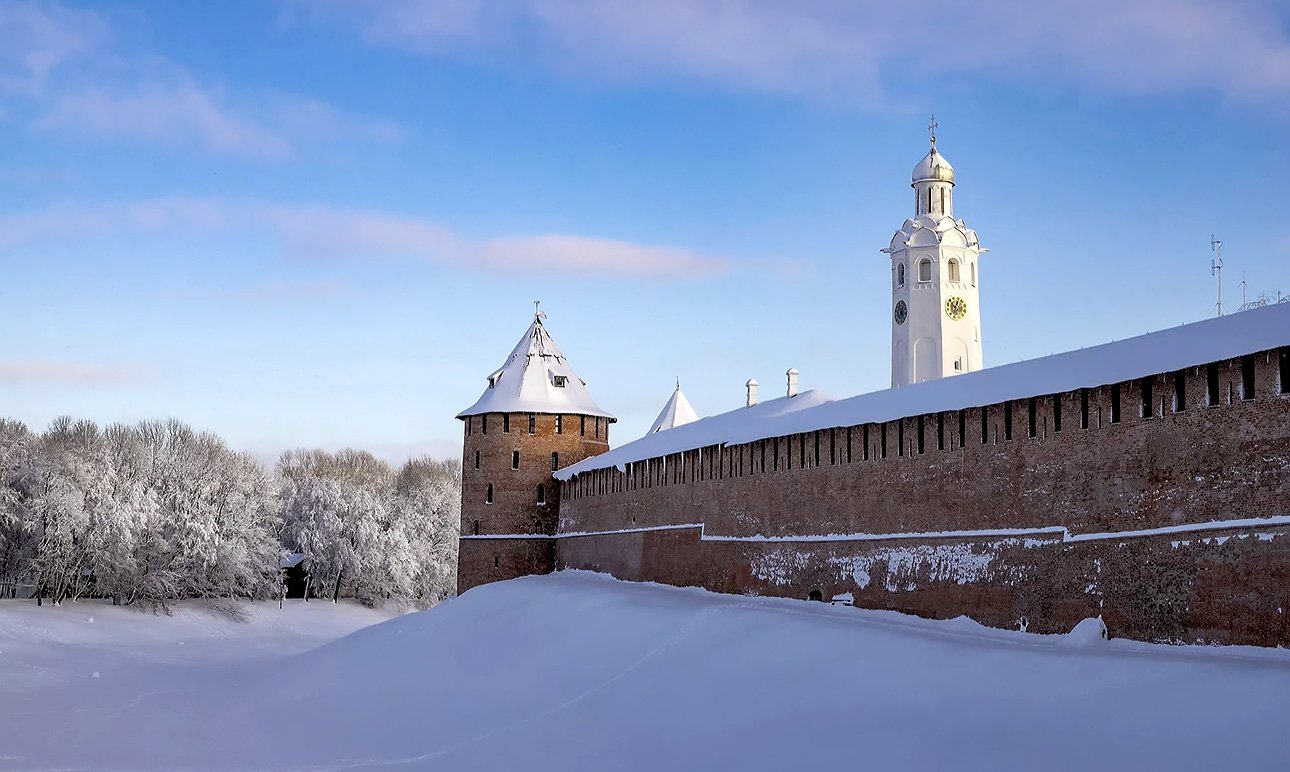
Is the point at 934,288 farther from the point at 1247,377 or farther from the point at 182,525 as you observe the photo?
the point at 1247,377

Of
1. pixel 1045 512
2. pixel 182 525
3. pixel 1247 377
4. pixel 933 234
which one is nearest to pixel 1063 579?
pixel 1045 512

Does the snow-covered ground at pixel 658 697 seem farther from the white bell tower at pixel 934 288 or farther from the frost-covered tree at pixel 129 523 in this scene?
the white bell tower at pixel 934 288

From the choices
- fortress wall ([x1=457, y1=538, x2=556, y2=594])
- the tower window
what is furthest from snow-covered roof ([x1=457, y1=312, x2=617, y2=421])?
the tower window

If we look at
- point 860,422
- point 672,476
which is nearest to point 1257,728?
point 860,422

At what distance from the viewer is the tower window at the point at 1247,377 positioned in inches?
492

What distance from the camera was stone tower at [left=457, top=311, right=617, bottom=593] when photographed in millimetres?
30750

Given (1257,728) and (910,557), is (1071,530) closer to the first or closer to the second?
(910,557)

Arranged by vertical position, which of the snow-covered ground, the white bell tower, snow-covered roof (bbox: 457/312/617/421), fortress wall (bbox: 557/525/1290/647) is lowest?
the snow-covered ground

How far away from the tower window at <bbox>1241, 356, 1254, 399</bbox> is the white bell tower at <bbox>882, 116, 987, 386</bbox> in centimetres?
2294

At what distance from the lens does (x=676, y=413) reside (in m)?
39.4

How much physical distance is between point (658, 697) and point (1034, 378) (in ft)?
19.0

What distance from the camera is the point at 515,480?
101 feet

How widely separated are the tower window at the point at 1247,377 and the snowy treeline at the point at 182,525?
1128 inches

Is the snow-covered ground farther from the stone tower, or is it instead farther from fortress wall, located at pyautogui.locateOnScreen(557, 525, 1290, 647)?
the stone tower
